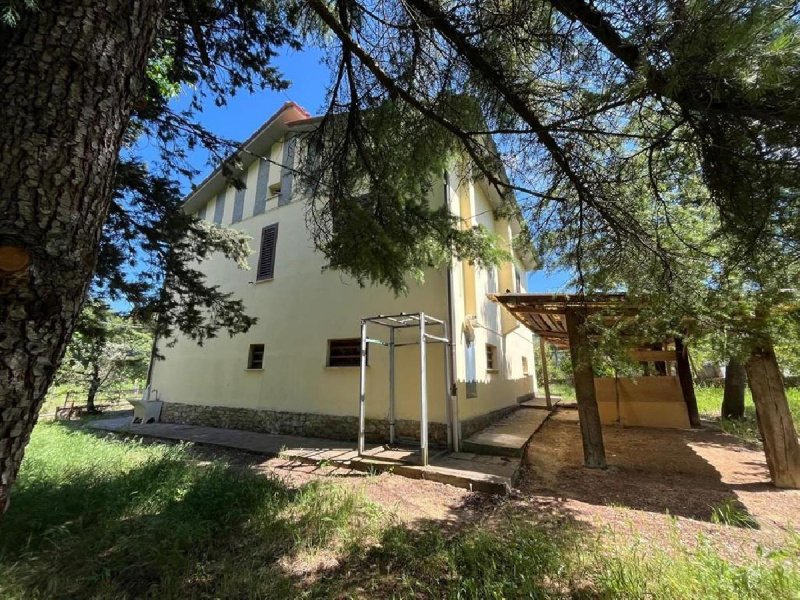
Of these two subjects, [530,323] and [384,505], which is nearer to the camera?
[384,505]

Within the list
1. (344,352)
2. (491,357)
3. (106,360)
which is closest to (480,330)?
(491,357)

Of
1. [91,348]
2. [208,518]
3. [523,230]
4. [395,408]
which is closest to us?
[208,518]

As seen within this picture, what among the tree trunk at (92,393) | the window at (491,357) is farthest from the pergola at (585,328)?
the tree trunk at (92,393)

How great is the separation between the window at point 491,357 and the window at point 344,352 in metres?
3.52

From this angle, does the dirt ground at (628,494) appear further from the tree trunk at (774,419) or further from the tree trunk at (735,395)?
the tree trunk at (735,395)

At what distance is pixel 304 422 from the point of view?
26.6 ft

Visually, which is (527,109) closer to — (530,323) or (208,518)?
(208,518)

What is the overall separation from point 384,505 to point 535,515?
1.67 m

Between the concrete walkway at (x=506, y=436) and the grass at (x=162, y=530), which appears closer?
the grass at (x=162, y=530)

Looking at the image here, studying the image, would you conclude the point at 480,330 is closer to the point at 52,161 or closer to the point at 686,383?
the point at 686,383

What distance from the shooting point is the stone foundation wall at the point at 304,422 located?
702cm

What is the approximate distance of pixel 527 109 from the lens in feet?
10.3

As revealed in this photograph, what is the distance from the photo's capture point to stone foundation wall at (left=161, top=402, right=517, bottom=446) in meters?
7.02

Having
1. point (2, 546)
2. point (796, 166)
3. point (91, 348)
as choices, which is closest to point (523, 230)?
point (796, 166)
